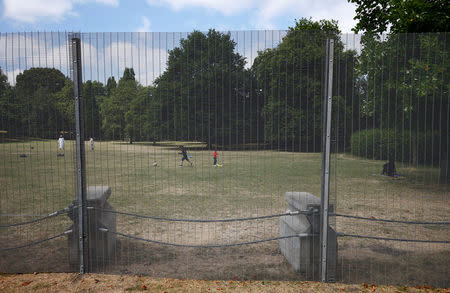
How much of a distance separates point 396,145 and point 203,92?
304 centimetres

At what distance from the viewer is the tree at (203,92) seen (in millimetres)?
4578

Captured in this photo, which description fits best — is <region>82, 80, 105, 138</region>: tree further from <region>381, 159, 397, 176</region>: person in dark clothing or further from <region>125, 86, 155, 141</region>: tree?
<region>381, 159, 397, 176</region>: person in dark clothing

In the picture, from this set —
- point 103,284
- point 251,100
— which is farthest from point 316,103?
point 103,284

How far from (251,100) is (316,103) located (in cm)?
98

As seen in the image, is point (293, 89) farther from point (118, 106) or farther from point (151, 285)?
point (151, 285)

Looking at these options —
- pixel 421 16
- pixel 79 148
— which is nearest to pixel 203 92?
pixel 79 148

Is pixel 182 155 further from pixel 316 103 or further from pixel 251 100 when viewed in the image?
pixel 316 103

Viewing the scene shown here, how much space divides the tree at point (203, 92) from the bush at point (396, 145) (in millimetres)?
1718

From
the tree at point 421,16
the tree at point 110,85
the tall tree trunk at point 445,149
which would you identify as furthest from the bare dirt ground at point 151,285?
the tree at point 421,16

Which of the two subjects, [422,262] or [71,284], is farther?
[422,262]

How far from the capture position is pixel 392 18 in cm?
1052

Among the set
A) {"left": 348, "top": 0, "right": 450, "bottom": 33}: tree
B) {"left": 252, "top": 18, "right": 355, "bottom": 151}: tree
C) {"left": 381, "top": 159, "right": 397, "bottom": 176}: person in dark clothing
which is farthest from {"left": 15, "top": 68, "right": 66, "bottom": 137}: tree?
{"left": 348, "top": 0, "right": 450, "bottom": 33}: tree

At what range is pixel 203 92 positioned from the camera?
4.61 m

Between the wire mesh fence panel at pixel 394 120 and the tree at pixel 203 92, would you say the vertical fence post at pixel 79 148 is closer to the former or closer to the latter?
the tree at pixel 203 92
